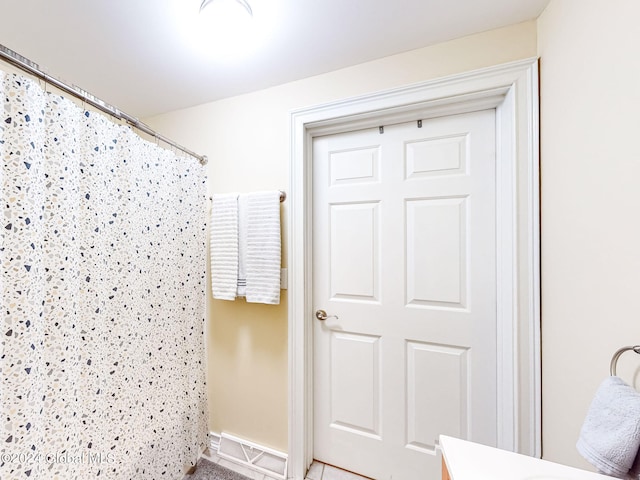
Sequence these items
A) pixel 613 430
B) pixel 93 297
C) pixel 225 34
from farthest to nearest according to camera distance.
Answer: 1. pixel 225 34
2. pixel 93 297
3. pixel 613 430

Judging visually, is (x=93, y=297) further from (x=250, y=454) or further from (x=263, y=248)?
(x=250, y=454)

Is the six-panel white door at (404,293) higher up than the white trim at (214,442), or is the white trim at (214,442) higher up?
the six-panel white door at (404,293)

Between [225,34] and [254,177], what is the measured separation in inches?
26.5

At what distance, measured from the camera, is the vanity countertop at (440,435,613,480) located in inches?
22.6

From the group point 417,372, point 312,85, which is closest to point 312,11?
point 312,85

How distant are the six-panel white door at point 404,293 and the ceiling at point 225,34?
371mm

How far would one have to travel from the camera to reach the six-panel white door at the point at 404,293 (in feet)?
4.04

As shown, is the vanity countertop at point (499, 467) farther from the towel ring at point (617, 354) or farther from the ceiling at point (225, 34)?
the ceiling at point (225, 34)

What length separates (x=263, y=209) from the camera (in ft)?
4.71

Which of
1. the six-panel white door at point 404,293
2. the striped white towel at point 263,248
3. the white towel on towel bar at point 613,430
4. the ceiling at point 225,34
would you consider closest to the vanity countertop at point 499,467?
the white towel on towel bar at point 613,430

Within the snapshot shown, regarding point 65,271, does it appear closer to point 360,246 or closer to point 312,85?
A: point 360,246

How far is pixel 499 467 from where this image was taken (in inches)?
23.6

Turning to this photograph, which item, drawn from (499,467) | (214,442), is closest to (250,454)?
(214,442)

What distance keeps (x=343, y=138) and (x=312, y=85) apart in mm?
326
